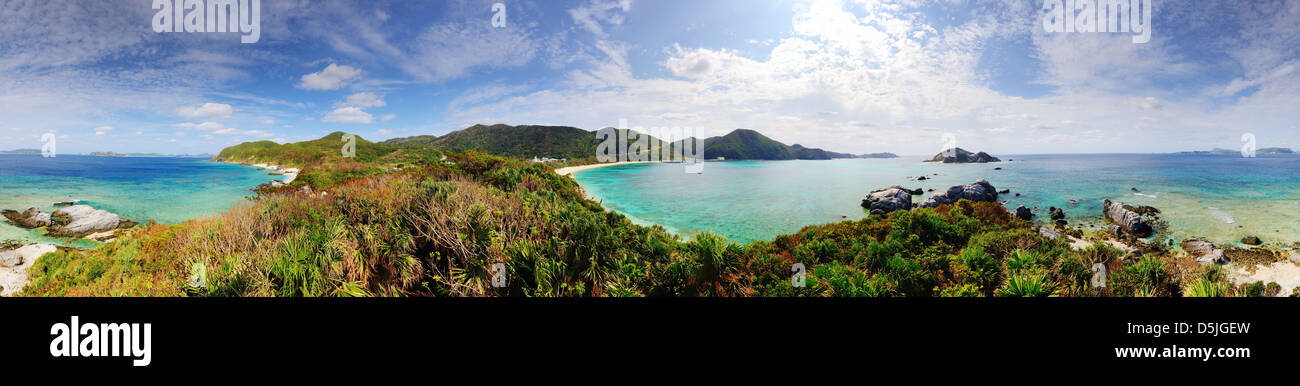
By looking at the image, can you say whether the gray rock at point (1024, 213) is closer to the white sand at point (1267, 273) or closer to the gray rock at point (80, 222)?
the white sand at point (1267, 273)

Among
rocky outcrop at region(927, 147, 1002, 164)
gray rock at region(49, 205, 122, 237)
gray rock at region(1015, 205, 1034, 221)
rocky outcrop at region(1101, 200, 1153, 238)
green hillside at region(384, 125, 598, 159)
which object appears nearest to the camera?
gray rock at region(49, 205, 122, 237)

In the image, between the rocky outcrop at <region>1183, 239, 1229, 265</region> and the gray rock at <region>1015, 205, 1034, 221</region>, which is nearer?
the rocky outcrop at <region>1183, 239, 1229, 265</region>

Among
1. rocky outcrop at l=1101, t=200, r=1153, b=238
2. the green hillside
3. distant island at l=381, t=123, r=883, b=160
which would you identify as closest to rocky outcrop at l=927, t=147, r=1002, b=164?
distant island at l=381, t=123, r=883, b=160

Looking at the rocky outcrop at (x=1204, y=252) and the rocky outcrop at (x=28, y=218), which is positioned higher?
the rocky outcrop at (x=28, y=218)

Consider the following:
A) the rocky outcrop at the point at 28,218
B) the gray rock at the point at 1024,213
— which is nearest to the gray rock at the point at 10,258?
the rocky outcrop at the point at 28,218

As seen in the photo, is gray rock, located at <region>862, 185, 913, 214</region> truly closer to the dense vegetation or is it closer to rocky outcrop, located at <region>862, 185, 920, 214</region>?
rocky outcrop, located at <region>862, 185, 920, 214</region>
